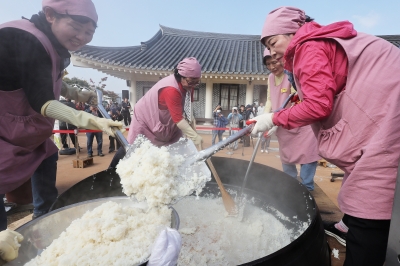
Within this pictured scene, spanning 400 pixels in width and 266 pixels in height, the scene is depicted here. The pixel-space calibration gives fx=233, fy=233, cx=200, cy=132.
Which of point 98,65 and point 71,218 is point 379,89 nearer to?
point 71,218

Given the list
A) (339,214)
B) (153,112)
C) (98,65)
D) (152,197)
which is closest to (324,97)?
(152,197)

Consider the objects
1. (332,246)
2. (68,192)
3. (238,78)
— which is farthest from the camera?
(238,78)

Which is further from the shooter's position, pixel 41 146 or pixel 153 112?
pixel 153 112

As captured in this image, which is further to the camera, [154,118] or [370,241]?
[154,118]

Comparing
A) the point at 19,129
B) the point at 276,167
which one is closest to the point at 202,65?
the point at 276,167

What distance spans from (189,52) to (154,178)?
1352 cm

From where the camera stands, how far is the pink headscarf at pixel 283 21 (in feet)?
5.03

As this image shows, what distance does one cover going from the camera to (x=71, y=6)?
5.15 feet

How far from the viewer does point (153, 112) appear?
283 centimetres

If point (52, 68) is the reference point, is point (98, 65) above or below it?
below

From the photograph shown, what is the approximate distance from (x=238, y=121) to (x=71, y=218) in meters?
9.11

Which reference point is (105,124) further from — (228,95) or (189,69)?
(228,95)

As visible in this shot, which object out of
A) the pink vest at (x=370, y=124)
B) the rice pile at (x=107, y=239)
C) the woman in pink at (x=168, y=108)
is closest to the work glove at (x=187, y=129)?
the woman in pink at (x=168, y=108)

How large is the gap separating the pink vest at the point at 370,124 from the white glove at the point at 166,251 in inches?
39.3
